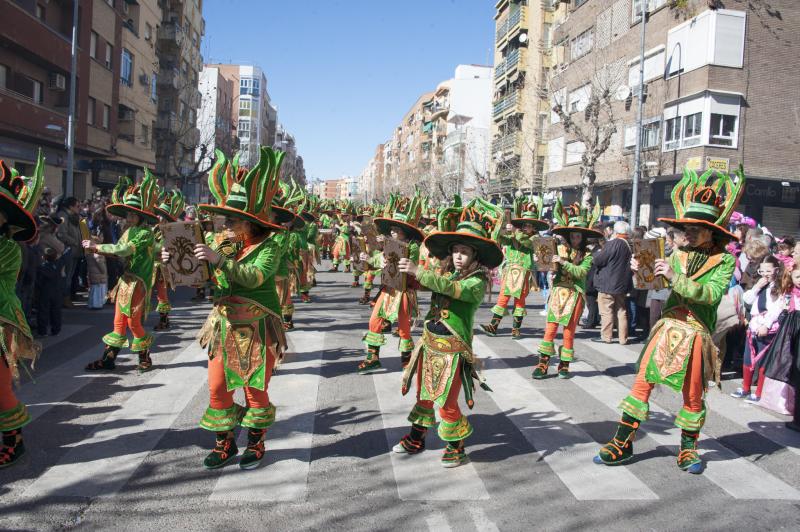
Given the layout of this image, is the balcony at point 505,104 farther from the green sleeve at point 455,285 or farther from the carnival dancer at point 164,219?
the green sleeve at point 455,285

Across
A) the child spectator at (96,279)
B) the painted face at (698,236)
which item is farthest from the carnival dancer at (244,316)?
the child spectator at (96,279)

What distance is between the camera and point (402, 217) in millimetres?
8258

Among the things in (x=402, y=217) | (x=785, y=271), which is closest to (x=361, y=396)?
(x=402, y=217)

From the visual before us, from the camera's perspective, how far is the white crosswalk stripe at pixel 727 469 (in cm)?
484

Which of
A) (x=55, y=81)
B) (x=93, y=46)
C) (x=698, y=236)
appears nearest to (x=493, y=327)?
(x=698, y=236)

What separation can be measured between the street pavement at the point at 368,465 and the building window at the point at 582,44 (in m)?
29.4

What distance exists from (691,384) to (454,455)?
1.94 meters

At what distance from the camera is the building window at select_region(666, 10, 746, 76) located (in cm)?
2412

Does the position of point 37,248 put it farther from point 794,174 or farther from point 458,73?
point 458,73

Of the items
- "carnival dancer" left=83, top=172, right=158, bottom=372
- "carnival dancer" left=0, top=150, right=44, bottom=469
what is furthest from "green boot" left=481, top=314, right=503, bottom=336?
"carnival dancer" left=0, top=150, right=44, bottom=469

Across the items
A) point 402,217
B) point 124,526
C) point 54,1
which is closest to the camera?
point 124,526

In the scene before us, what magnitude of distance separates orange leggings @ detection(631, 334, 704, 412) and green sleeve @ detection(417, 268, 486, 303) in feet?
4.94

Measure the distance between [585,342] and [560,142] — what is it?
2884cm

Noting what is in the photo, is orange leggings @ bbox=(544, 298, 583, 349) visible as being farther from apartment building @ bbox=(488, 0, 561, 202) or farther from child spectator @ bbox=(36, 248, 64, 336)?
apartment building @ bbox=(488, 0, 561, 202)
